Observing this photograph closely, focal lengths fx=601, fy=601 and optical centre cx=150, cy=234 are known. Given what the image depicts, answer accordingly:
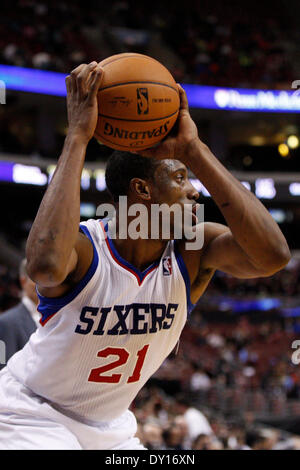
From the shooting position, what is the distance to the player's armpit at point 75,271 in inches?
88.4

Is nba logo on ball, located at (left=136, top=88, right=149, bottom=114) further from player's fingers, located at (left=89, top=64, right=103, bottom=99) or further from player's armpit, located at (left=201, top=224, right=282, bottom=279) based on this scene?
player's armpit, located at (left=201, top=224, right=282, bottom=279)

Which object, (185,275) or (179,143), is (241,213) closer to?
(179,143)

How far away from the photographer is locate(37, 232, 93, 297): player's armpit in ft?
7.36

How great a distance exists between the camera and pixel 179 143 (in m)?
2.29

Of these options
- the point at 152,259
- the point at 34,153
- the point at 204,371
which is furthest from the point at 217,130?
the point at 152,259

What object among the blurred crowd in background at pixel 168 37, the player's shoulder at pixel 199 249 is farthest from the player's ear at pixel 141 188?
the blurred crowd in background at pixel 168 37

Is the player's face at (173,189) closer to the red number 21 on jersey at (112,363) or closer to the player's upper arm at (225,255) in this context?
the player's upper arm at (225,255)

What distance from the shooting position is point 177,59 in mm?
19359

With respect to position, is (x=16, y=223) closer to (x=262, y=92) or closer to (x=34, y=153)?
(x=34, y=153)

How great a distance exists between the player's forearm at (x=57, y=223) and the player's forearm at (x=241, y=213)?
0.46 m

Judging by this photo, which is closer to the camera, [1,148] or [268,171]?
[1,148]

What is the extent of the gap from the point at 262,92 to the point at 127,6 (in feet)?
18.2

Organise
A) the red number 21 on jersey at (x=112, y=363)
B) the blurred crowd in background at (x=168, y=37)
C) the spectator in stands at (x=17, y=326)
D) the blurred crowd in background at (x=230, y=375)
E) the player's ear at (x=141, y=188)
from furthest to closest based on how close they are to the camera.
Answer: the blurred crowd in background at (x=168, y=37) < the blurred crowd in background at (x=230, y=375) < the spectator in stands at (x=17, y=326) < the player's ear at (x=141, y=188) < the red number 21 on jersey at (x=112, y=363)

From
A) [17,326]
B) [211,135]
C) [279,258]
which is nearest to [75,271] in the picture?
[279,258]
